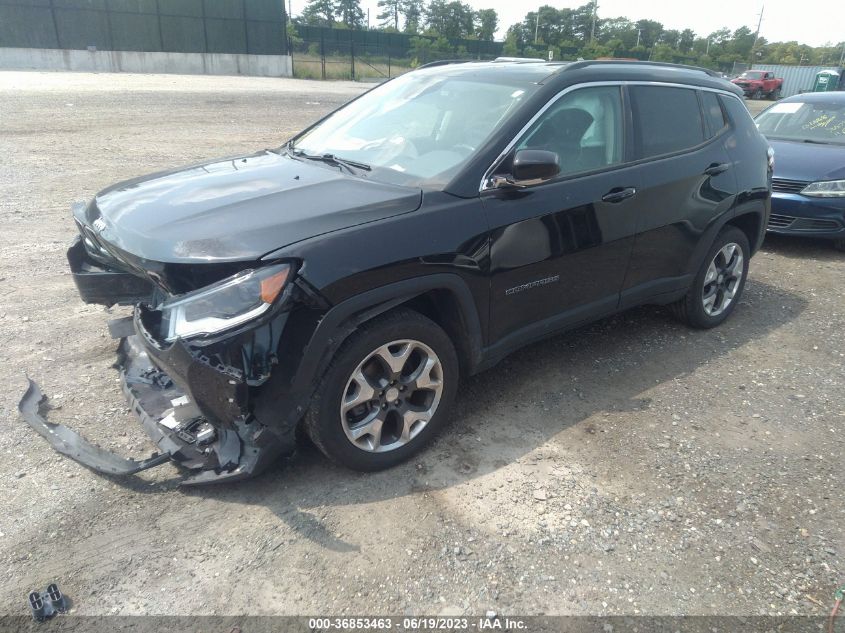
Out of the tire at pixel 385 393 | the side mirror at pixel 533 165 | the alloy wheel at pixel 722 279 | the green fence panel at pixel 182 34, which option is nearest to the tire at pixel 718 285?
the alloy wheel at pixel 722 279

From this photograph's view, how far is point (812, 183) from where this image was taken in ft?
22.4

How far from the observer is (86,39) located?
118ft

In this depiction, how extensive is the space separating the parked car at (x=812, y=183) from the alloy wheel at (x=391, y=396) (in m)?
5.67

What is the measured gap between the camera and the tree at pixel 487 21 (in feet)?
227

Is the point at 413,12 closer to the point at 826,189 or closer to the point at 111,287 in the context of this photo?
the point at 826,189

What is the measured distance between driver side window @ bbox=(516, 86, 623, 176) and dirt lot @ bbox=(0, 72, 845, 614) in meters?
1.39

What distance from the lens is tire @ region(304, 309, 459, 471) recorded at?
9.07 feet

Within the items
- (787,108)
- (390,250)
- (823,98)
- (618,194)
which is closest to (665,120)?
(618,194)

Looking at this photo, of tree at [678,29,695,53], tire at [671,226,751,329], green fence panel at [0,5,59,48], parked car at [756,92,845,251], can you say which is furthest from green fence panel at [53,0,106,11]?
tree at [678,29,695,53]

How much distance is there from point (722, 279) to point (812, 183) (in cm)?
300

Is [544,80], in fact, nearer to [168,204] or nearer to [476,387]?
[476,387]

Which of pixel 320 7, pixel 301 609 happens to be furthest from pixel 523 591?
pixel 320 7

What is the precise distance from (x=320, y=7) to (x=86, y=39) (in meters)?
46.8

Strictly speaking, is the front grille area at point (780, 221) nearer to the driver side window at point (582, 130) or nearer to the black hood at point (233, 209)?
the driver side window at point (582, 130)
